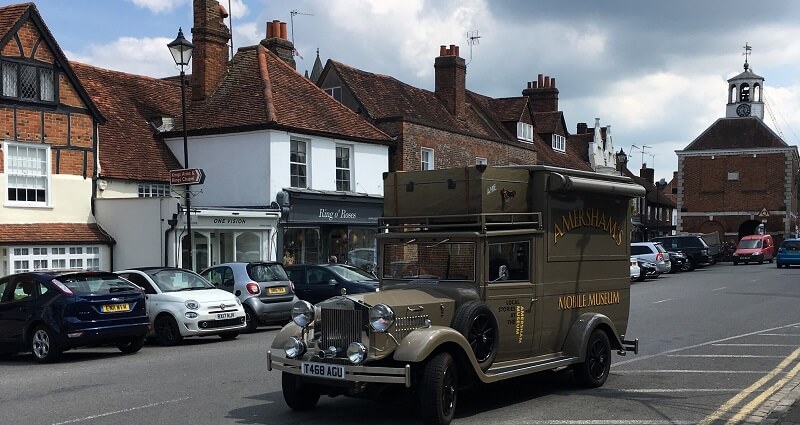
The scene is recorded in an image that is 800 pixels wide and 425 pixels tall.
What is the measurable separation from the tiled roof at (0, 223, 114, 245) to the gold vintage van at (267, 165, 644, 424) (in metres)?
14.7

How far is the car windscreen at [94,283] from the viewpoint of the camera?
13.6m

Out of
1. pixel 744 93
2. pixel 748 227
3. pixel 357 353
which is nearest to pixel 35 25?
pixel 357 353

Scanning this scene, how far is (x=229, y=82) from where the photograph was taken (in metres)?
28.7

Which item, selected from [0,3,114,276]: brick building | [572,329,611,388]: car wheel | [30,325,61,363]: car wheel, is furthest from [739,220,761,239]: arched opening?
[30,325,61,363]: car wheel

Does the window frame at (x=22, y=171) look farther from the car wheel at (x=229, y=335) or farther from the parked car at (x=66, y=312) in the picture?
the car wheel at (x=229, y=335)

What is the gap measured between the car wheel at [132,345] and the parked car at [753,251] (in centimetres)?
4181

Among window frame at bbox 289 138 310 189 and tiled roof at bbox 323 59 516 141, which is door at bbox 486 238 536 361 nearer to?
window frame at bbox 289 138 310 189

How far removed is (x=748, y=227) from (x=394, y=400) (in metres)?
68.6

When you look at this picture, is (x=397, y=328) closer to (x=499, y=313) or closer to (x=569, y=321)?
(x=499, y=313)

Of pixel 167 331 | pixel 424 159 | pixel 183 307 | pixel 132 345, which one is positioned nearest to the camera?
pixel 132 345

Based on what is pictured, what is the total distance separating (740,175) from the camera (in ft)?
225

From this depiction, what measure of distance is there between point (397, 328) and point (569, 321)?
9.17ft

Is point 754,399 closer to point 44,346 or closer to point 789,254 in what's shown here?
point 44,346

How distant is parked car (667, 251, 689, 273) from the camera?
133 ft
